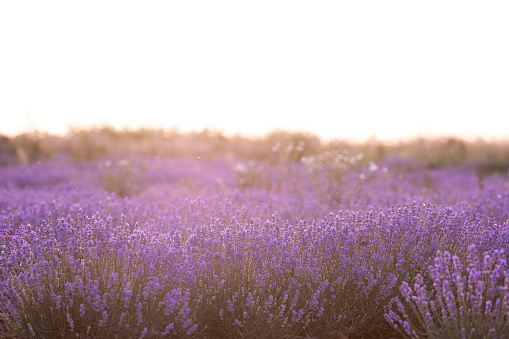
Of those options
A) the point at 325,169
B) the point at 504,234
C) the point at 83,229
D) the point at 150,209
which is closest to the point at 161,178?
the point at 325,169

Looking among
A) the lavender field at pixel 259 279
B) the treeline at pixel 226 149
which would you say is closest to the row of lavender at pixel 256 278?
the lavender field at pixel 259 279

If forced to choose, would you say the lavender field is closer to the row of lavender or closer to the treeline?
the row of lavender

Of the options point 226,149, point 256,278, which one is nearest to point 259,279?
point 256,278

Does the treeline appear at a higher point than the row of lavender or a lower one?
higher

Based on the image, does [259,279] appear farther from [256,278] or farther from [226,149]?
[226,149]

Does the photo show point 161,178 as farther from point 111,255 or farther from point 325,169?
point 111,255

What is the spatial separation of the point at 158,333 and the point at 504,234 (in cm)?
231

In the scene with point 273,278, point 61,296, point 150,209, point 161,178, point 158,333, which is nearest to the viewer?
point 61,296

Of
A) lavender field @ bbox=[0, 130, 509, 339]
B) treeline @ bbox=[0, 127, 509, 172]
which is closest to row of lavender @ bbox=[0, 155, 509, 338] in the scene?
lavender field @ bbox=[0, 130, 509, 339]

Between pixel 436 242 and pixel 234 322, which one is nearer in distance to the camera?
pixel 234 322

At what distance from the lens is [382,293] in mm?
3045

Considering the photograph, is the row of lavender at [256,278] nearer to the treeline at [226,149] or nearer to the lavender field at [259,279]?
the lavender field at [259,279]

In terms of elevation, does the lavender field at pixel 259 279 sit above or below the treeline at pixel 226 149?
below

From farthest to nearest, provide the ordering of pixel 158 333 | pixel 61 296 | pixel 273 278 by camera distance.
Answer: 1. pixel 273 278
2. pixel 158 333
3. pixel 61 296
